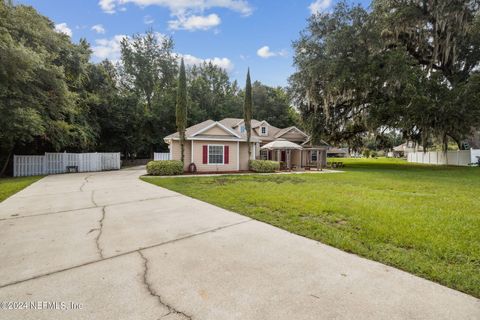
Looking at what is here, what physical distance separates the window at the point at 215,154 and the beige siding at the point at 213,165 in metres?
0.21

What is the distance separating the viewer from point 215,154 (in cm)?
1609

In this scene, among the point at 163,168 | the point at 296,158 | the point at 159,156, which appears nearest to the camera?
the point at 163,168

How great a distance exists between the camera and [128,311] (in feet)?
6.55

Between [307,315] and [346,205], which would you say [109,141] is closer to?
[346,205]

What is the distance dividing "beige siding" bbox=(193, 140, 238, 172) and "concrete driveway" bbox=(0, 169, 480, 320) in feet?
37.0

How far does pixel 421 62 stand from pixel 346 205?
18855mm

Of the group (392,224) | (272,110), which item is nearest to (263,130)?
(272,110)

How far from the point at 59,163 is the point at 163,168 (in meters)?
8.64

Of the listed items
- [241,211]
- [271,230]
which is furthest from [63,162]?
[271,230]

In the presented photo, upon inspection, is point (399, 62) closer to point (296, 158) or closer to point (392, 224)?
point (296, 158)

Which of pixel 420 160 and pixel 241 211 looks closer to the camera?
pixel 241 211

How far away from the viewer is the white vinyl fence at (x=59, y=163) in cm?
1505

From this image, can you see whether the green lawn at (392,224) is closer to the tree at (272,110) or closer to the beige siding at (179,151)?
the beige siding at (179,151)

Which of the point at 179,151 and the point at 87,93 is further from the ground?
the point at 87,93
